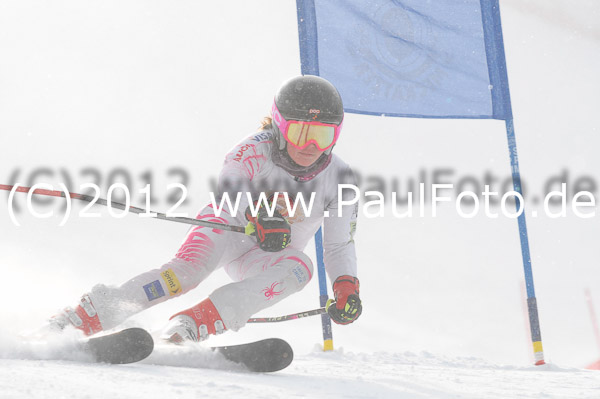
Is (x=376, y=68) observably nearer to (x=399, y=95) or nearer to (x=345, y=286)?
(x=399, y=95)

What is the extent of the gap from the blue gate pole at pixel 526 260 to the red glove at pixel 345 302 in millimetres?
2068

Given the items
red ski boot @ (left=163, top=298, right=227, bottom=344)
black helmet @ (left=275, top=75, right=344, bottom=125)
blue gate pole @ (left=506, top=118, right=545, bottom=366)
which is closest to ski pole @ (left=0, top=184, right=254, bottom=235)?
red ski boot @ (left=163, top=298, right=227, bottom=344)

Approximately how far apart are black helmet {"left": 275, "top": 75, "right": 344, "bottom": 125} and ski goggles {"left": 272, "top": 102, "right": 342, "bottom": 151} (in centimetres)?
3

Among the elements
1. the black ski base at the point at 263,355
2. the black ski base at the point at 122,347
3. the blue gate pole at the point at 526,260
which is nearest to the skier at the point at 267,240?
the black ski base at the point at 263,355

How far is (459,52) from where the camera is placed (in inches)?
241

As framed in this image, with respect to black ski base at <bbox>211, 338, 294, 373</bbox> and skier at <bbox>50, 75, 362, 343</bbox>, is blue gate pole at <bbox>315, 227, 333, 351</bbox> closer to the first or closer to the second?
skier at <bbox>50, 75, 362, 343</bbox>

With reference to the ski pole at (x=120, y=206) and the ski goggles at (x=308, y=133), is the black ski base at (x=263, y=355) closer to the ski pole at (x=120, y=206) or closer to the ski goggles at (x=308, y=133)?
the ski pole at (x=120, y=206)

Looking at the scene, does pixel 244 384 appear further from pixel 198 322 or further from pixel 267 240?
pixel 267 240

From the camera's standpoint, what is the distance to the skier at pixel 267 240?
2986mm

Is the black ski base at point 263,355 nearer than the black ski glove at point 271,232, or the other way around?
the black ski base at point 263,355

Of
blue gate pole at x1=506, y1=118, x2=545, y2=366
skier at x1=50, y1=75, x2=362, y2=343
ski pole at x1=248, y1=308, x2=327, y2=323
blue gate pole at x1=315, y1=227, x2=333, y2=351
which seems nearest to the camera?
skier at x1=50, y1=75, x2=362, y2=343

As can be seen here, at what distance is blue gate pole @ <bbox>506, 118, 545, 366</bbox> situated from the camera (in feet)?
16.1

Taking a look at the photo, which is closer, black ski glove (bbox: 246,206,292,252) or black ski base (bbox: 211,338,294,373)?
black ski base (bbox: 211,338,294,373)

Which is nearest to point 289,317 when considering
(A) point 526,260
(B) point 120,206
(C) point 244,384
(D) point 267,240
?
(D) point 267,240
